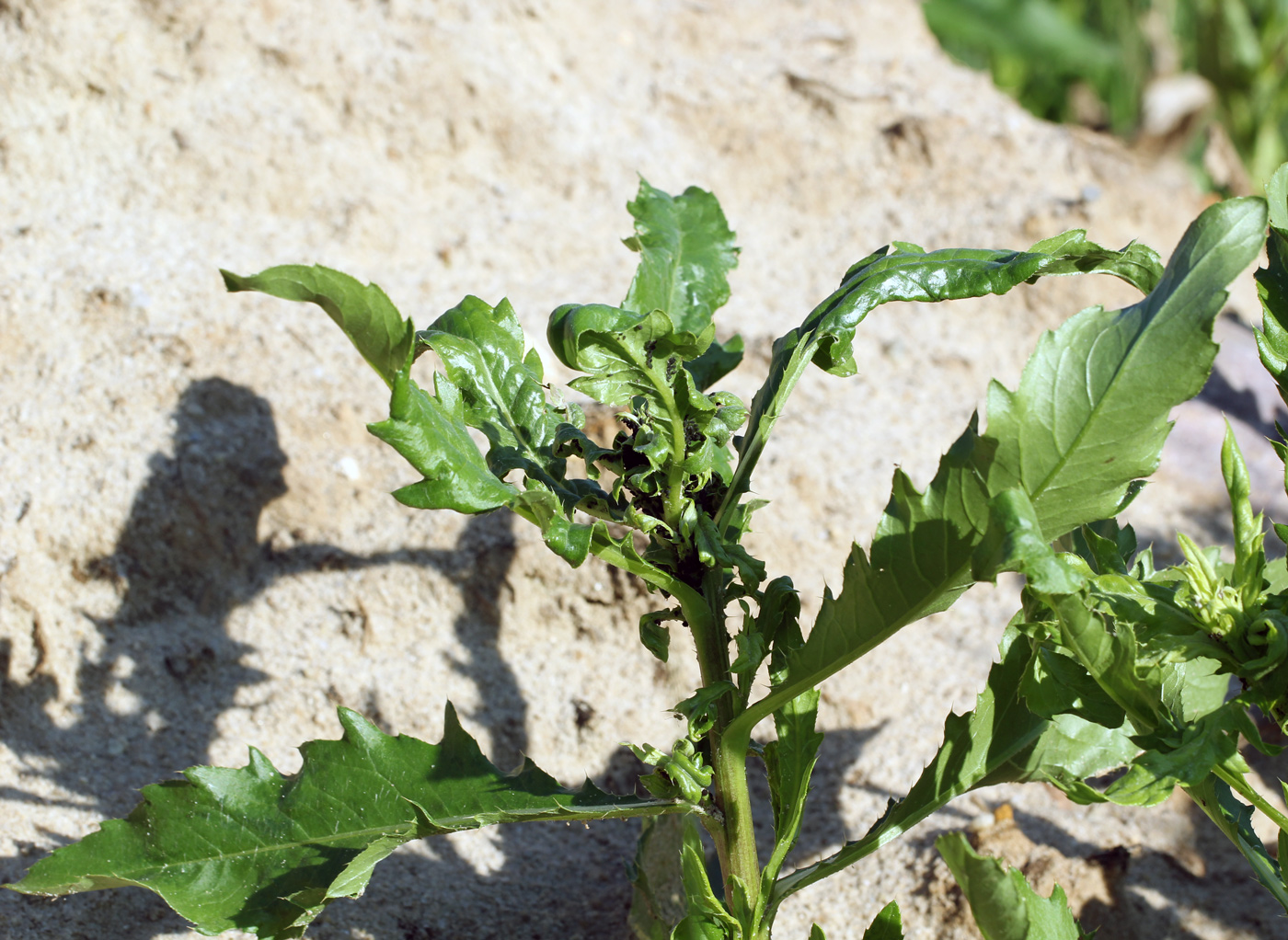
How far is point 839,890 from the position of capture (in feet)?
5.77

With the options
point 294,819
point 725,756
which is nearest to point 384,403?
point 294,819

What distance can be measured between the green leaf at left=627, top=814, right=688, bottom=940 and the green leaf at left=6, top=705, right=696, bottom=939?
1.00 feet

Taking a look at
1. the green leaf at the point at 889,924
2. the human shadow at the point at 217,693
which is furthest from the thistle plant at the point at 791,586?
the human shadow at the point at 217,693

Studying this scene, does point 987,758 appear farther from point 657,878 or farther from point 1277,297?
point 1277,297

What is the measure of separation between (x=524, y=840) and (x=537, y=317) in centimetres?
118

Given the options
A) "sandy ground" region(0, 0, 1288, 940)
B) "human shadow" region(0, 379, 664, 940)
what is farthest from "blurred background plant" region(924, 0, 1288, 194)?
"human shadow" region(0, 379, 664, 940)

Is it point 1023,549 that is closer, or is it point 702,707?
point 1023,549

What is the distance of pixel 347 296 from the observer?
47.2 inches

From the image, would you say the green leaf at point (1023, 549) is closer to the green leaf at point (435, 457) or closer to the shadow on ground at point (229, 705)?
the green leaf at point (435, 457)

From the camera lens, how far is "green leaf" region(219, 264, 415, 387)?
118 centimetres

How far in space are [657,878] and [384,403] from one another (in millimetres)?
1166

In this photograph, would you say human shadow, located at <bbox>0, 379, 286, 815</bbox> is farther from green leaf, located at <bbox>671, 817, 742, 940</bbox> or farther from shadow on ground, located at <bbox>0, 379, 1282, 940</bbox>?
green leaf, located at <bbox>671, 817, 742, 940</bbox>

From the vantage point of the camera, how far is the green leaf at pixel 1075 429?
101 cm

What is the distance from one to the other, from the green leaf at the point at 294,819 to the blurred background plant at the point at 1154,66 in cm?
400
